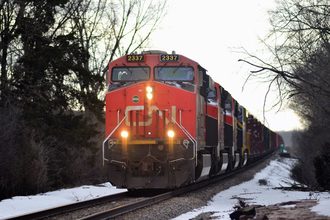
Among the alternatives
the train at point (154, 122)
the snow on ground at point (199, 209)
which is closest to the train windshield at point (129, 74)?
the train at point (154, 122)

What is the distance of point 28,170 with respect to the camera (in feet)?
60.2

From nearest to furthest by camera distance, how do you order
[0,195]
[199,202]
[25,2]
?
[199,202] → [0,195] → [25,2]

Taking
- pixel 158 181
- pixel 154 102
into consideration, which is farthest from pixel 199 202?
pixel 154 102

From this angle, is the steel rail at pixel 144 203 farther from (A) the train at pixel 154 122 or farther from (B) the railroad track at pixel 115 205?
(A) the train at pixel 154 122

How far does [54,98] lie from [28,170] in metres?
4.48

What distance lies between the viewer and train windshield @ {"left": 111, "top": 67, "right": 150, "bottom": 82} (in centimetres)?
1545

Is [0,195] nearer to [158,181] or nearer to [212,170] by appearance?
[158,181]

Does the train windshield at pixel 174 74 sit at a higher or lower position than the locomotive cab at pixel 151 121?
higher

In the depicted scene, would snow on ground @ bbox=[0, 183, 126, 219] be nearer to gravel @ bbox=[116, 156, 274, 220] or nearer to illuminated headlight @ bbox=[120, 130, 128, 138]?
illuminated headlight @ bbox=[120, 130, 128, 138]

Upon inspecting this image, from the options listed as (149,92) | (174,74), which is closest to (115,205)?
(149,92)

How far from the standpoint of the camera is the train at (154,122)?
14.6 metres

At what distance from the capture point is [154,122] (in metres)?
14.9

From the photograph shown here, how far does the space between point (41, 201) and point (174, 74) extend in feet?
17.1

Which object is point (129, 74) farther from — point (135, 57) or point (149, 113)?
point (149, 113)
